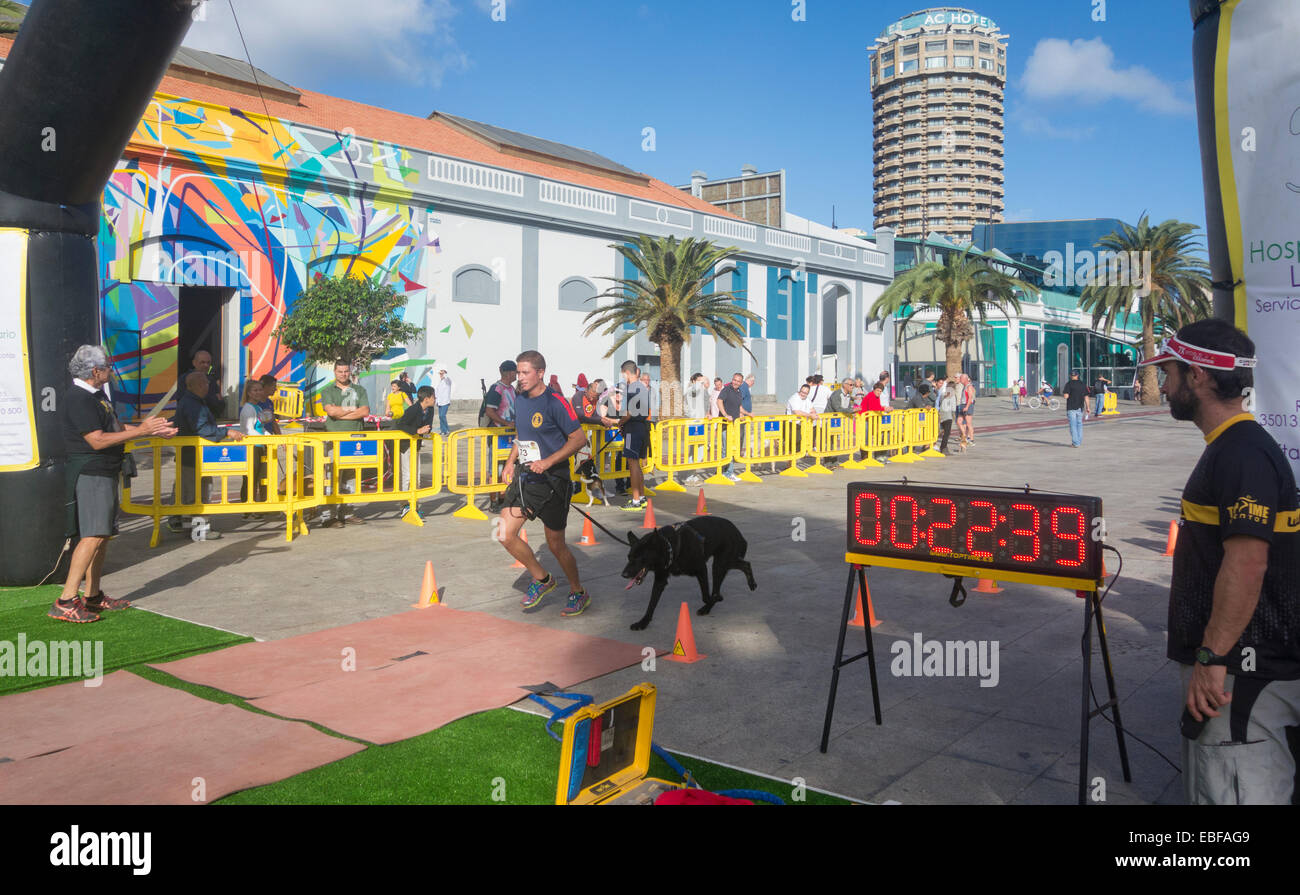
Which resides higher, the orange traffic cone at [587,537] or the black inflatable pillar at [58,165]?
the black inflatable pillar at [58,165]

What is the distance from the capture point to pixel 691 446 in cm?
1662

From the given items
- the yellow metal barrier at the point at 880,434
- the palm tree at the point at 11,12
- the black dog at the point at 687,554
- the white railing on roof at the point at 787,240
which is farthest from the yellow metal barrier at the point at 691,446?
the white railing on roof at the point at 787,240

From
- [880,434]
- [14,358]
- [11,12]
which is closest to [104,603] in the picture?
[14,358]

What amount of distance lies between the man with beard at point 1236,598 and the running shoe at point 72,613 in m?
7.41

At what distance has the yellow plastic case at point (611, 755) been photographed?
3602 mm

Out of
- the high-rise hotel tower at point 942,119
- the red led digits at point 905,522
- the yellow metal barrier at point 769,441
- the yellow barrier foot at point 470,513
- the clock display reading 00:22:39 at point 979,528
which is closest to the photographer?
the clock display reading 00:22:39 at point 979,528

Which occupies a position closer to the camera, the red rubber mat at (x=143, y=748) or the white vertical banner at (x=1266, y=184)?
the white vertical banner at (x=1266, y=184)

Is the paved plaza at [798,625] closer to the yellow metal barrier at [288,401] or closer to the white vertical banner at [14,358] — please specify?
the white vertical banner at [14,358]

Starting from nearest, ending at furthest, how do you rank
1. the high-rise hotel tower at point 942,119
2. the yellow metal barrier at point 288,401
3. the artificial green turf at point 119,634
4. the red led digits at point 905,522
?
the red led digits at point 905,522
the artificial green turf at point 119,634
the yellow metal barrier at point 288,401
the high-rise hotel tower at point 942,119

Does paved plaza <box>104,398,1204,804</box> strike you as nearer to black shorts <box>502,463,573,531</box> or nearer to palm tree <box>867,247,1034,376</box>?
black shorts <box>502,463,573,531</box>

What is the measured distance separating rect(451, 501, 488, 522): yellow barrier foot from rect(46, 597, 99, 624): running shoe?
6.05 meters

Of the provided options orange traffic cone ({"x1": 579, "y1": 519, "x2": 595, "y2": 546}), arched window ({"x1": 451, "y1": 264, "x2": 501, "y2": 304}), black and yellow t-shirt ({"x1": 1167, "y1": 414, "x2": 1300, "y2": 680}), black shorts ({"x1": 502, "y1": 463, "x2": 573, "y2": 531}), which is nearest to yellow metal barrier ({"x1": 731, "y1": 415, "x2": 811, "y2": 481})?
orange traffic cone ({"x1": 579, "y1": 519, "x2": 595, "y2": 546})

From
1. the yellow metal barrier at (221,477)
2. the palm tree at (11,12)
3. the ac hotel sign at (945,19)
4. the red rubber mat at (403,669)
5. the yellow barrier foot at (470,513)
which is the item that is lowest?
the red rubber mat at (403,669)
